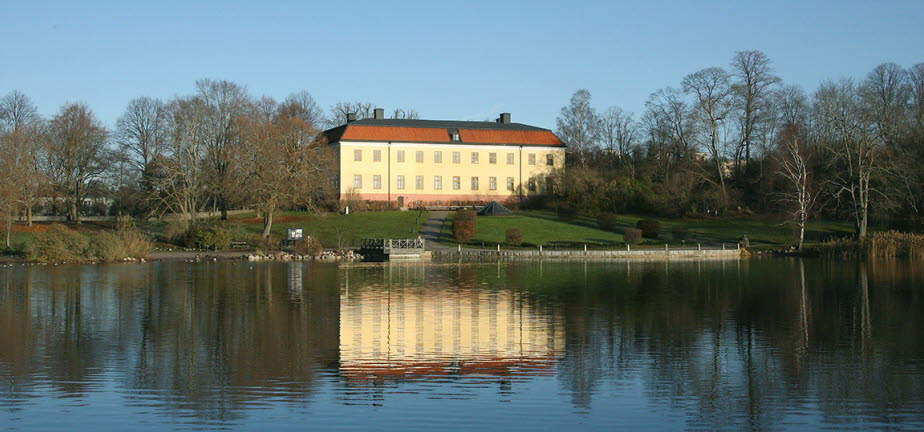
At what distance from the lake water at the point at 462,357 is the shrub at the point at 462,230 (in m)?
22.2

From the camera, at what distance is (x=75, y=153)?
61438mm

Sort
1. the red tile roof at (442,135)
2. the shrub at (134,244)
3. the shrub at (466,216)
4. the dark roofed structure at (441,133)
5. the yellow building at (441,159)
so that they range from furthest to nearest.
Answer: the dark roofed structure at (441,133) → the red tile roof at (442,135) → the yellow building at (441,159) → the shrub at (466,216) → the shrub at (134,244)

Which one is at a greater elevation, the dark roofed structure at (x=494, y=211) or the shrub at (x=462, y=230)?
the dark roofed structure at (x=494, y=211)

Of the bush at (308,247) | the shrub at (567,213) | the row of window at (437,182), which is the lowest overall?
the bush at (308,247)

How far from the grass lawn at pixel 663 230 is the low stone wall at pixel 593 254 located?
3.46 m

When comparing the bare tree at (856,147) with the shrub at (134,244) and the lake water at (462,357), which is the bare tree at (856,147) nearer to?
the lake water at (462,357)

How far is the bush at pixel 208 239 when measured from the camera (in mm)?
47094

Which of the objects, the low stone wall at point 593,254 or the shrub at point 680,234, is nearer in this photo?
the low stone wall at point 593,254

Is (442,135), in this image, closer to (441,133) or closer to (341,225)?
(441,133)

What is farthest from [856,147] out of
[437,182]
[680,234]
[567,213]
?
[437,182]

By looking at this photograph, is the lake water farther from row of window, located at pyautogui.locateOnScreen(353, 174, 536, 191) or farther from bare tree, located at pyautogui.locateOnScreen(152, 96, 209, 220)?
row of window, located at pyautogui.locateOnScreen(353, 174, 536, 191)

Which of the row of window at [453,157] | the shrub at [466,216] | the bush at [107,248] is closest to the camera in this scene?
the bush at [107,248]

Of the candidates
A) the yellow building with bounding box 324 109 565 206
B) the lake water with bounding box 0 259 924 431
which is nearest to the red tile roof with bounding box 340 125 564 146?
the yellow building with bounding box 324 109 565 206

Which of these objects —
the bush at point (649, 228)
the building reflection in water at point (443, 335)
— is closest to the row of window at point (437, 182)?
the bush at point (649, 228)
